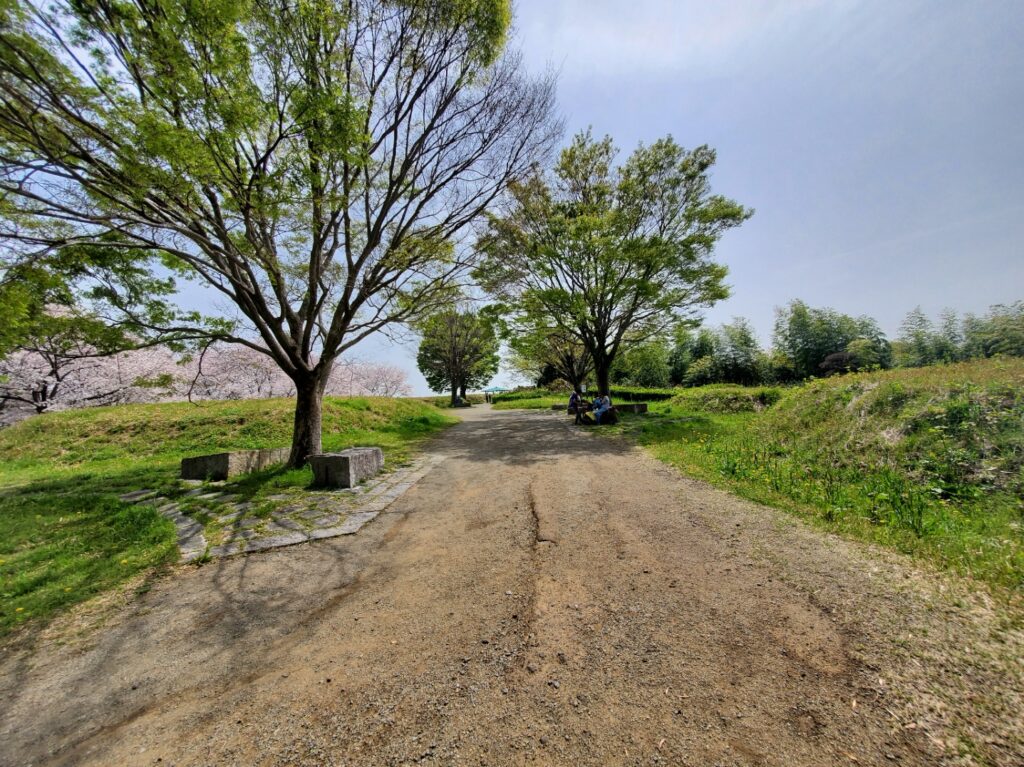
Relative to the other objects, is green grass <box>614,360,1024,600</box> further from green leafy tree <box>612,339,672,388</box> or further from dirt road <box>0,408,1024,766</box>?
green leafy tree <box>612,339,672,388</box>

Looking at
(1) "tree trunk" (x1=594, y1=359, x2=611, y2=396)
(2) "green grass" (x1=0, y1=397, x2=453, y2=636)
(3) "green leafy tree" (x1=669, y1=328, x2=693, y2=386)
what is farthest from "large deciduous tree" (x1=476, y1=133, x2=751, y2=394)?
(3) "green leafy tree" (x1=669, y1=328, x2=693, y2=386)

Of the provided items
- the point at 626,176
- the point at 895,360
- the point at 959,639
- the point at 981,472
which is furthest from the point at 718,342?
the point at 959,639

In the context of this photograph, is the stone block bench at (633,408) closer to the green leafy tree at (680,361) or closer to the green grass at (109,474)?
the green grass at (109,474)

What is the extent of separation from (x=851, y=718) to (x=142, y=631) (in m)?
4.33

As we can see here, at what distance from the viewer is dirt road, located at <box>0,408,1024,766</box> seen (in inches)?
64.4

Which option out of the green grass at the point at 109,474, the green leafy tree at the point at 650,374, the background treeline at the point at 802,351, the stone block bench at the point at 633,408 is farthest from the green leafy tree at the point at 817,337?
the green grass at the point at 109,474

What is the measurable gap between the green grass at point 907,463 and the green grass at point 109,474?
22.6ft

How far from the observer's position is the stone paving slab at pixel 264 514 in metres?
4.00

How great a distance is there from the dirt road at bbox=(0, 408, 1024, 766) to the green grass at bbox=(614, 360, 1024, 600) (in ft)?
2.15

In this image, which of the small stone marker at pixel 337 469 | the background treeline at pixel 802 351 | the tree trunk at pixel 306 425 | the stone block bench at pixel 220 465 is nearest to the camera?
the small stone marker at pixel 337 469

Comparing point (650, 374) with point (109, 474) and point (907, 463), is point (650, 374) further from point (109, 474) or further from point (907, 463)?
point (109, 474)

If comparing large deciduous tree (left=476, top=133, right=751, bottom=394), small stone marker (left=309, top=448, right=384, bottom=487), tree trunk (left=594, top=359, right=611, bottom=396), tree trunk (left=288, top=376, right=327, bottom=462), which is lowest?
small stone marker (left=309, top=448, right=384, bottom=487)

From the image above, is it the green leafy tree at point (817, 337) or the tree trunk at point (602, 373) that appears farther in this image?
the green leafy tree at point (817, 337)

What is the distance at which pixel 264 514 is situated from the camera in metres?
4.80
